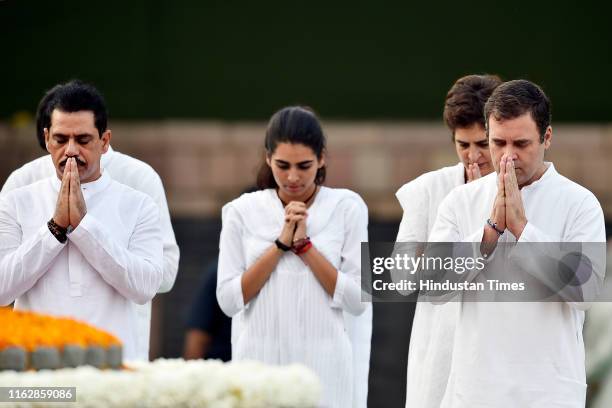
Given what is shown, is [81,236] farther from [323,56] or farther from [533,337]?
[323,56]

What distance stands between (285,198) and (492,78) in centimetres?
102

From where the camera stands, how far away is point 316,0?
1214cm

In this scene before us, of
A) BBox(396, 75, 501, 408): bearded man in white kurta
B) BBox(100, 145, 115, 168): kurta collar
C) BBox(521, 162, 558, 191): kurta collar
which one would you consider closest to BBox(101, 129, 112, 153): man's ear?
BBox(100, 145, 115, 168): kurta collar

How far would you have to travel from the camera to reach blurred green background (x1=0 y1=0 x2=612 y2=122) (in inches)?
472

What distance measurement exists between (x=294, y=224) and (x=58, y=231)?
102 cm

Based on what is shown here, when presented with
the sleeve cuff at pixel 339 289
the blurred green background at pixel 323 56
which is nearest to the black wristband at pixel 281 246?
the sleeve cuff at pixel 339 289

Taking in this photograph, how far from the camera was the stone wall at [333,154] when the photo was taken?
11805 mm

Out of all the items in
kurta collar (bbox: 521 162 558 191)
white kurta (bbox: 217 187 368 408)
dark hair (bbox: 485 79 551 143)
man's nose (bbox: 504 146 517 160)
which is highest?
dark hair (bbox: 485 79 551 143)

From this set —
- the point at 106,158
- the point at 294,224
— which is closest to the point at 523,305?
the point at 294,224

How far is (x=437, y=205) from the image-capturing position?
7.23 metres

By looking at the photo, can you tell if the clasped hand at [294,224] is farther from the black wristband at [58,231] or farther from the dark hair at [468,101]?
the black wristband at [58,231]

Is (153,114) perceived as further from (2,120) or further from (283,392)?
(283,392)

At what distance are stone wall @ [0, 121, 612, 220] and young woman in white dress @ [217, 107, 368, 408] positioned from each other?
14.8 ft

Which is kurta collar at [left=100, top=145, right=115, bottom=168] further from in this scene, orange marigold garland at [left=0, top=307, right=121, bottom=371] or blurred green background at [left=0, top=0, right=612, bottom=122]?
blurred green background at [left=0, top=0, right=612, bottom=122]
